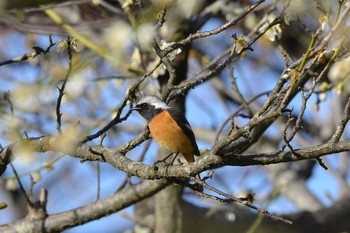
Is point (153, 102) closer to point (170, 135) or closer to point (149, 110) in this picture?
point (149, 110)

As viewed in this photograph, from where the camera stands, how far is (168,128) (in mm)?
5070

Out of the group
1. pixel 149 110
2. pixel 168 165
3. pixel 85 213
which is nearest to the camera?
pixel 168 165

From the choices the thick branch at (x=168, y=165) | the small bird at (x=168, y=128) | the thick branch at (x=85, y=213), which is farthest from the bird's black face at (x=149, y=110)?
the thick branch at (x=168, y=165)

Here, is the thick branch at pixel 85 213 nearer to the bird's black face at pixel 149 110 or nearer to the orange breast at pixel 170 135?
the orange breast at pixel 170 135

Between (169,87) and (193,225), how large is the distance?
2.73 metres

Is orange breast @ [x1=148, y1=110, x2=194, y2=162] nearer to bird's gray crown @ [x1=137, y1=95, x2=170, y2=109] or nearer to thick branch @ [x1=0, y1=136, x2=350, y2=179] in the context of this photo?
bird's gray crown @ [x1=137, y1=95, x2=170, y2=109]

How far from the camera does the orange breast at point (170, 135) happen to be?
16.4 feet

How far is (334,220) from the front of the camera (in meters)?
7.29

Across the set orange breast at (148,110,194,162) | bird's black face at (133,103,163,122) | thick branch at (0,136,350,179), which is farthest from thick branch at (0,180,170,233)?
thick branch at (0,136,350,179)

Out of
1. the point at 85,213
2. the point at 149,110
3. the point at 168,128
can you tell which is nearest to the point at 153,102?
the point at 149,110

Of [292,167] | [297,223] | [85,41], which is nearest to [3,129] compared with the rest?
[85,41]

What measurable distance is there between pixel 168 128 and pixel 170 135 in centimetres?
6

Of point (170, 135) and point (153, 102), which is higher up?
point (153, 102)

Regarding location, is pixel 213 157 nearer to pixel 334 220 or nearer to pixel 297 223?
pixel 297 223
